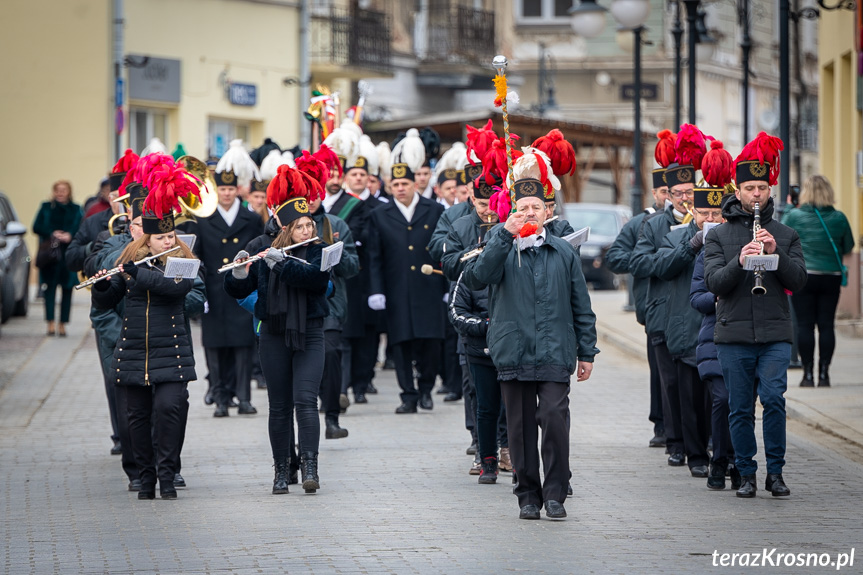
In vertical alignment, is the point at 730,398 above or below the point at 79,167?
below

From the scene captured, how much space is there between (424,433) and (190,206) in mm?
2713

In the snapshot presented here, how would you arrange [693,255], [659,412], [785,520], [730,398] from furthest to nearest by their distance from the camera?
1. [659,412]
2. [693,255]
3. [730,398]
4. [785,520]

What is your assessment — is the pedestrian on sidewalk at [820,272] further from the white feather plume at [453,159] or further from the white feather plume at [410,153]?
the white feather plume at [410,153]

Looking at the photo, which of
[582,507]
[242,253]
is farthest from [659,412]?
[242,253]

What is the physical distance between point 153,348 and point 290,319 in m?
0.82

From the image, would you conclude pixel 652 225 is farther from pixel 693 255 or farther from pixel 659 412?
pixel 659 412

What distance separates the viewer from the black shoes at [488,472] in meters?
9.88

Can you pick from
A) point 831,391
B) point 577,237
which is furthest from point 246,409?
point 831,391

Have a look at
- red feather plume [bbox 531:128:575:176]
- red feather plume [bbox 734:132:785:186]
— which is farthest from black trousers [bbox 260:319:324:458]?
red feather plume [bbox 734:132:785:186]

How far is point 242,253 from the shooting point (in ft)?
31.2

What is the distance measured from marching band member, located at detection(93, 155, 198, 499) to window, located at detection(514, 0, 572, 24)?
3993 centimetres

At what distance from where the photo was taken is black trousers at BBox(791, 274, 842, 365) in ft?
48.4

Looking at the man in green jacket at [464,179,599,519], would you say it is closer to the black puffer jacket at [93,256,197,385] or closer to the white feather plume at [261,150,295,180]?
the black puffer jacket at [93,256,197,385]

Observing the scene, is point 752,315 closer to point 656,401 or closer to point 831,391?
point 656,401
